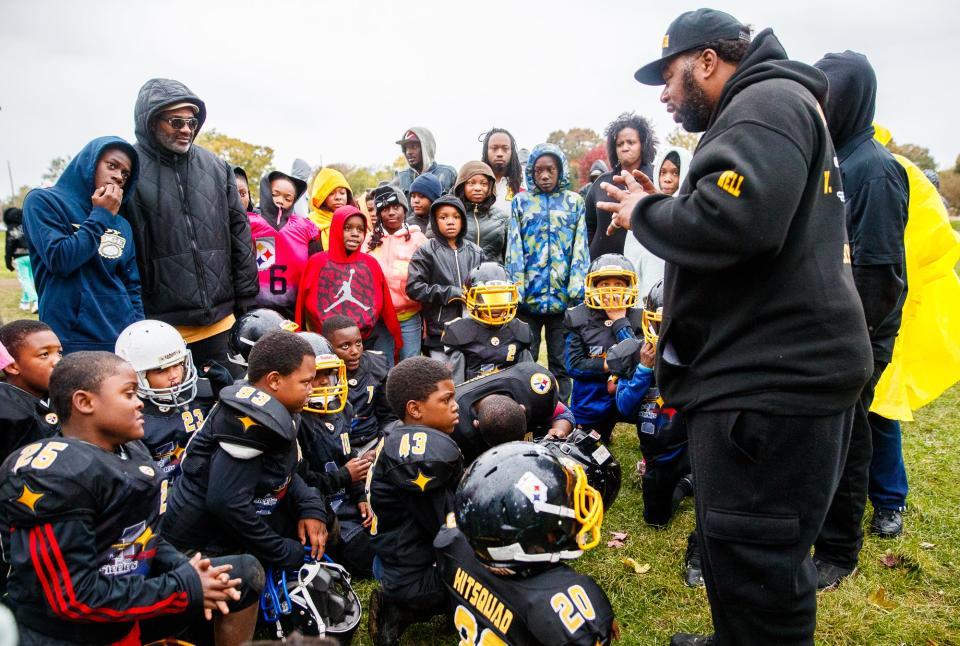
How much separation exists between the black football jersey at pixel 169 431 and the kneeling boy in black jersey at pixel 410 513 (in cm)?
115

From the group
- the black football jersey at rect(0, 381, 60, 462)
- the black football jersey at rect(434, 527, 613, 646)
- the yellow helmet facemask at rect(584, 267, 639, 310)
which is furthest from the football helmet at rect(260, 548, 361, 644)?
the yellow helmet facemask at rect(584, 267, 639, 310)

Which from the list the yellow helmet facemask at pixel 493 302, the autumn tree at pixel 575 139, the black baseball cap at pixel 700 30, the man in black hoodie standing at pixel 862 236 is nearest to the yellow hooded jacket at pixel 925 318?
the man in black hoodie standing at pixel 862 236

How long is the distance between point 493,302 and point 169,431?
94.4 inches

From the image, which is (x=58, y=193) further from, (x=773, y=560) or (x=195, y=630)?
(x=773, y=560)

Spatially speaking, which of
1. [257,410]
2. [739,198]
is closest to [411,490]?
[257,410]

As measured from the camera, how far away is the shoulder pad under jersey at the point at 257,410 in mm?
2936

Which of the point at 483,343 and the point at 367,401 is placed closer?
the point at 367,401

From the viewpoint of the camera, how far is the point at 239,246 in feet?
16.0

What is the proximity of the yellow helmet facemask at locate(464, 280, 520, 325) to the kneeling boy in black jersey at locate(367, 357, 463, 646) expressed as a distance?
5.46 ft

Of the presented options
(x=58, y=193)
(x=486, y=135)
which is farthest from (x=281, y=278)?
(x=486, y=135)

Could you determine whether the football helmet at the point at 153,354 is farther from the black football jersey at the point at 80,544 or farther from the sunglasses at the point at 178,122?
the sunglasses at the point at 178,122

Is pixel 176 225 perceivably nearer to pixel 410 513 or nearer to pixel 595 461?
pixel 410 513

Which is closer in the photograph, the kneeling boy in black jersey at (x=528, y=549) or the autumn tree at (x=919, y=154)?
the kneeling boy in black jersey at (x=528, y=549)

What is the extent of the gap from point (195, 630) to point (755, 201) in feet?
9.73
